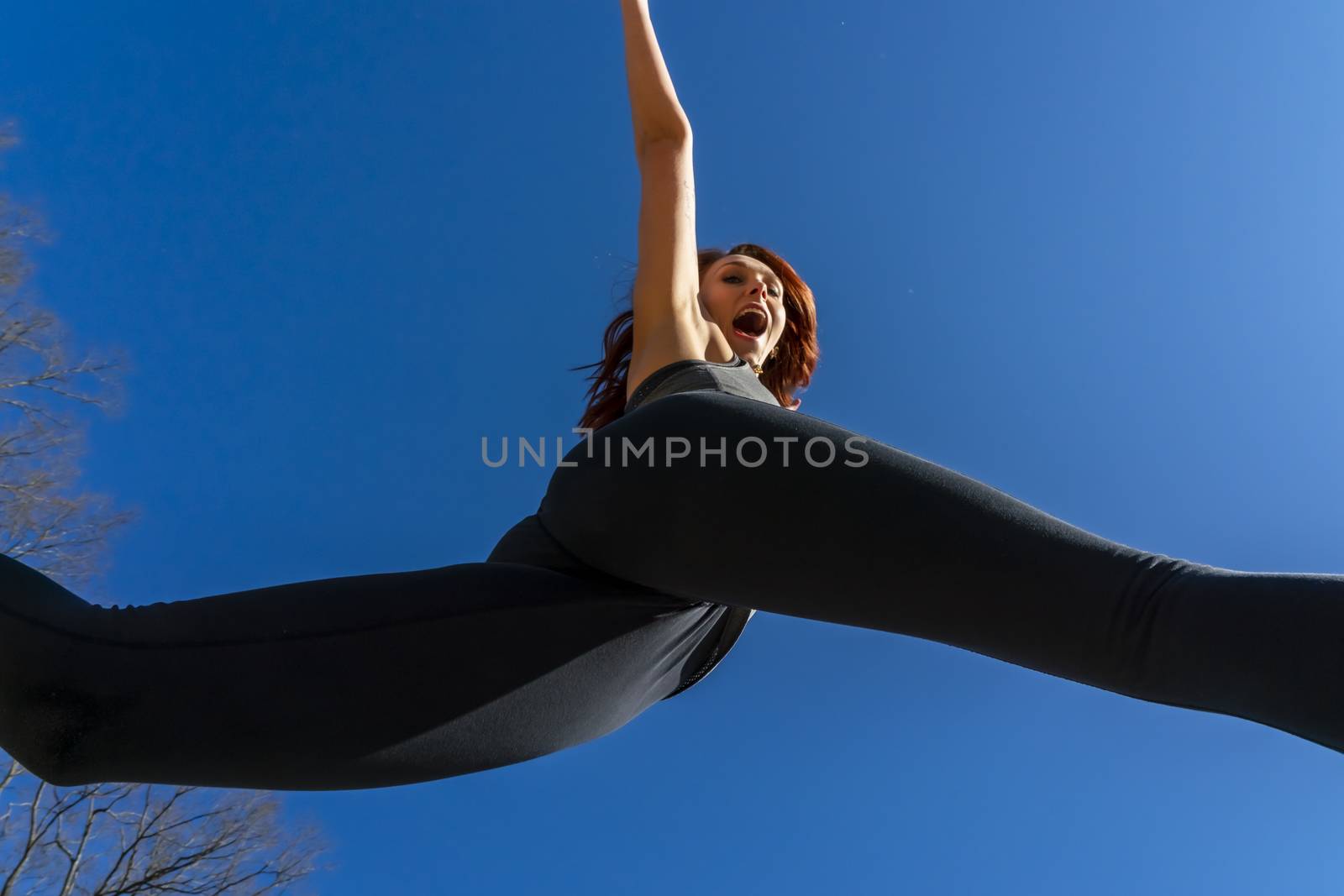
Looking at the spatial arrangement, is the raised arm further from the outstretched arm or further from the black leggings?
the black leggings

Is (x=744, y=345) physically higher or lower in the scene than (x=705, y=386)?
higher

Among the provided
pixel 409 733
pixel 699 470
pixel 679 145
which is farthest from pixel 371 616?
pixel 679 145

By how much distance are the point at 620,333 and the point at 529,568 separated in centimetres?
139

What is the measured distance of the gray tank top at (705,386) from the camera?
151cm

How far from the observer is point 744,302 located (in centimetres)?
225

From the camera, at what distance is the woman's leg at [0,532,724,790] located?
952 mm

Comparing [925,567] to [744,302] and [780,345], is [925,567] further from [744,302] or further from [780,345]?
[780,345]

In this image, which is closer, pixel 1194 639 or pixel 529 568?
pixel 1194 639

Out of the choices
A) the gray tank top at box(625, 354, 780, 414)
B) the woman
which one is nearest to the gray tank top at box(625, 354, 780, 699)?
the gray tank top at box(625, 354, 780, 414)

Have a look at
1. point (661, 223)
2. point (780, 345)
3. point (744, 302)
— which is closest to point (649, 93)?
point (661, 223)

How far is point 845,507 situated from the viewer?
101cm

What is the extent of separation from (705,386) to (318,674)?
0.73m

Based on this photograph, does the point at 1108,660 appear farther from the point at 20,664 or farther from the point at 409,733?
the point at 20,664

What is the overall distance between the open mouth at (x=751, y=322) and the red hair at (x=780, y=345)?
0.21m
